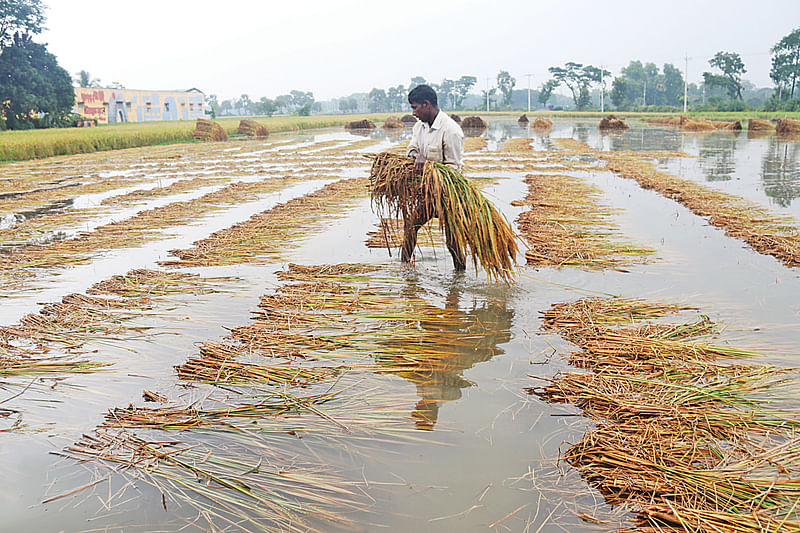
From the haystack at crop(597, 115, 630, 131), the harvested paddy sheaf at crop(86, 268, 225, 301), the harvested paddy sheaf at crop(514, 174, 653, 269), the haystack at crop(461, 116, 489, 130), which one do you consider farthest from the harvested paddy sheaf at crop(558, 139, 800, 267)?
the haystack at crop(461, 116, 489, 130)

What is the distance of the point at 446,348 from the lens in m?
3.44

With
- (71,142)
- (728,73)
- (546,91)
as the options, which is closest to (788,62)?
(728,73)

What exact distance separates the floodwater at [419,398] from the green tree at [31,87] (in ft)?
125

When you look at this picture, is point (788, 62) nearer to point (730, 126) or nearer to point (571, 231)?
point (730, 126)

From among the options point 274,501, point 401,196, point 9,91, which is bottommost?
point 274,501

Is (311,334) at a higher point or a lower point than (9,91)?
lower

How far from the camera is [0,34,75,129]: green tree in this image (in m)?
36.7

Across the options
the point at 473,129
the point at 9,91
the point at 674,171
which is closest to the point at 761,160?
the point at 674,171

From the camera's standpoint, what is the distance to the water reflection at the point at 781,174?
345 inches

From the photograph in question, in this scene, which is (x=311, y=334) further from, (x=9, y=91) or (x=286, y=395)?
(x=9, y=91)

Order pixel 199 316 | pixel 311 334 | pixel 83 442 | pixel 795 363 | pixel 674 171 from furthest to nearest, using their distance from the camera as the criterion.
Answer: pixel 674 171 → pixel 199 316 → pixel 311 334 → pixel 795 363 → pixel 83 442

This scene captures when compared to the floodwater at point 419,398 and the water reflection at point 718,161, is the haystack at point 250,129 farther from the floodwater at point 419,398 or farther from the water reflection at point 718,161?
the floodwater at point 419,398

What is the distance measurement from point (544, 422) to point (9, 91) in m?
42.5

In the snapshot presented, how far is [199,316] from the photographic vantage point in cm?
400
